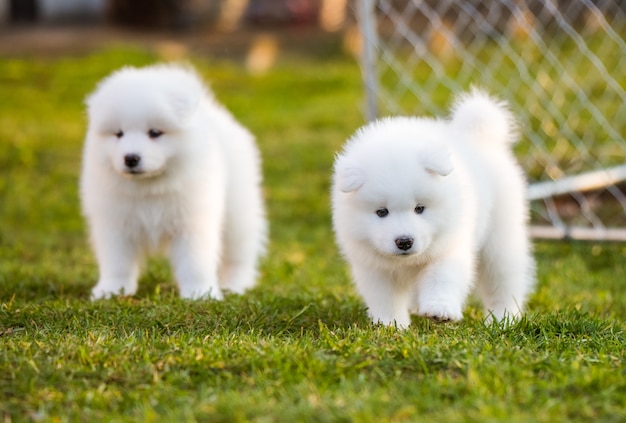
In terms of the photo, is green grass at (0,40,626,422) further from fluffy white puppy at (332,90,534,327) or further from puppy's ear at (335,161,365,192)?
puppy's ear at (335,161,365,192)

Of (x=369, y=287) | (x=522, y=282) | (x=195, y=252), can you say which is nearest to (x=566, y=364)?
(x=369, y=287)

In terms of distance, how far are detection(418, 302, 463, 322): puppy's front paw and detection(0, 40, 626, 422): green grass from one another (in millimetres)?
58

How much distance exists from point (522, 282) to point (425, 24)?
1235 cm

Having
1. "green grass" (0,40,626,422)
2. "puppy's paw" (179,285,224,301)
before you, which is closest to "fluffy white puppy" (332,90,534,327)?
"green grass" (0,40,626,422)

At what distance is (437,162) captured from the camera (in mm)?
3820

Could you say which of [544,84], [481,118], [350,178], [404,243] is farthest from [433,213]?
[544,84]

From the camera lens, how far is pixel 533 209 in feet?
24.7

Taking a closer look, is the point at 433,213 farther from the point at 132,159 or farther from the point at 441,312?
the point at 132,159

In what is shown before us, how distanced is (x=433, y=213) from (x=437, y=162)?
213mm

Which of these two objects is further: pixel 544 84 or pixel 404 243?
pixel 544 84

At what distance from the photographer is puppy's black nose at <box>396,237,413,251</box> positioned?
3783mm

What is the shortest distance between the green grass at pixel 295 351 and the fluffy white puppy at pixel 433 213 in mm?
172

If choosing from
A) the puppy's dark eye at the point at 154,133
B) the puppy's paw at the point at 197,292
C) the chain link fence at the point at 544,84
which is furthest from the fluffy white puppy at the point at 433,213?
the chain link fence at the point at 544,84

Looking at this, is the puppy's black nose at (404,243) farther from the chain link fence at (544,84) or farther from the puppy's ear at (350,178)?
the chain link fence at (544,84)
